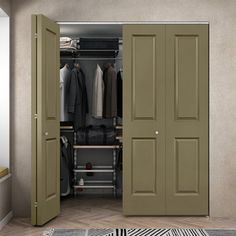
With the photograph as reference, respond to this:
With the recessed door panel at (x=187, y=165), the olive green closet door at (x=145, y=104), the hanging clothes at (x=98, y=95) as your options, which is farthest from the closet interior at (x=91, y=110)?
the recessed door panel at (x=187, y=165)

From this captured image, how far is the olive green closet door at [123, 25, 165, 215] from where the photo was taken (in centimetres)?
486

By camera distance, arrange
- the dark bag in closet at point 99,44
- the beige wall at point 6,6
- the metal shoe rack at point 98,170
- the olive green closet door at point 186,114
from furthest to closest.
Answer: the metal shoe rack at point 98,170 < the dark bag in closet at point 99,44 < the olive green closet door at point 186,114 < the beige wall at point 6,6

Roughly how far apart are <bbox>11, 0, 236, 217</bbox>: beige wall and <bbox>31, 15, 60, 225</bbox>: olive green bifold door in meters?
0.34

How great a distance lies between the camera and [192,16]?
4891 millimetres

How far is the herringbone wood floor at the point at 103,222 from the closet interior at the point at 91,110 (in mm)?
797

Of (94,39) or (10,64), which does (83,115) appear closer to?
(94,39)

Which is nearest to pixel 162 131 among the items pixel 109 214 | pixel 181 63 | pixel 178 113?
pixel 178 113

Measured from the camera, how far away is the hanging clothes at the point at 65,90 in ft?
19.1

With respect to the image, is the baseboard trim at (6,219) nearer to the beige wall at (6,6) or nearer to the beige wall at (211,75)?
the beige wall at (211,75)

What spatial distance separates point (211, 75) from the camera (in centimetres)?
488

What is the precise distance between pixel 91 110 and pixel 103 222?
1.88 metres

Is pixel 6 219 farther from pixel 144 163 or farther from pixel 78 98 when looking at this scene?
pixel 78 98

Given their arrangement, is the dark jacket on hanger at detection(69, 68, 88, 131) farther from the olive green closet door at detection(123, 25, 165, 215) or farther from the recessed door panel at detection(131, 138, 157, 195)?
the recessed door panel at detection(131, 138, 157, 195)

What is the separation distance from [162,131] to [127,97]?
52 cm
